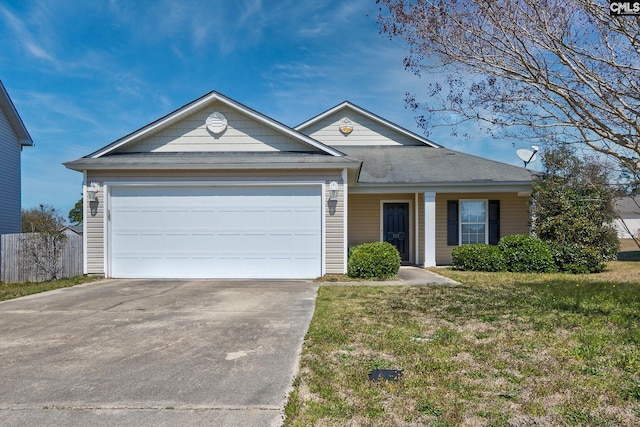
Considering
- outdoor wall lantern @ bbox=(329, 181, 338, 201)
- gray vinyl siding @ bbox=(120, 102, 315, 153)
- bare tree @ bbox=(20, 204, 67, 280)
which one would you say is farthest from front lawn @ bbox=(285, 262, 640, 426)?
bare tree @ bbox=(20, 204, 67, 280)

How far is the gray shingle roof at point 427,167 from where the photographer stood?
12992mm

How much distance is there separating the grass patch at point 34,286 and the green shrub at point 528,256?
36.0ft

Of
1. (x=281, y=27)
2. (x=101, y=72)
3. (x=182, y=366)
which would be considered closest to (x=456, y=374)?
(x=182, y=366)

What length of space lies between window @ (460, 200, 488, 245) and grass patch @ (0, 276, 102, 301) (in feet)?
36.1

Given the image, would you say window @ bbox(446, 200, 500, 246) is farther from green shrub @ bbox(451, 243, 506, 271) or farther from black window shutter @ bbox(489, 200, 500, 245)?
green shrub @ bbox(451, 243, 506, 271)

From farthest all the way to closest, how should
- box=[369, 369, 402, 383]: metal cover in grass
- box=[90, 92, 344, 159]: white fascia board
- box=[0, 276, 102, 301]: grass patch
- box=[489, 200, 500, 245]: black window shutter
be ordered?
box=[489, 200, 500, 245]: black window shutter → box=[90, 92, 344, 159]: white fascia board → box=[0, 276, 102, 301]: grass patch → box=[369, 369, 402, 383]: metal cover in grass

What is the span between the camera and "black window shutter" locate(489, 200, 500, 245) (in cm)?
1417

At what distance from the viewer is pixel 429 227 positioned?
13.0 metres

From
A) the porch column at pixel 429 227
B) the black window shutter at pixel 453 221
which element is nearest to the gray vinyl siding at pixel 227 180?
the porch column at pixel 429 227

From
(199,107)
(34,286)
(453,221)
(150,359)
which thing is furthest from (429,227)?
(34,286)

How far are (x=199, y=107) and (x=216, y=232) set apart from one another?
3.29 metres

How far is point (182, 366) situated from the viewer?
4.09 metres

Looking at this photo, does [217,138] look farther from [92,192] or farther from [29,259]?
[29,259]

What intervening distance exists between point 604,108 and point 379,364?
527 cm
